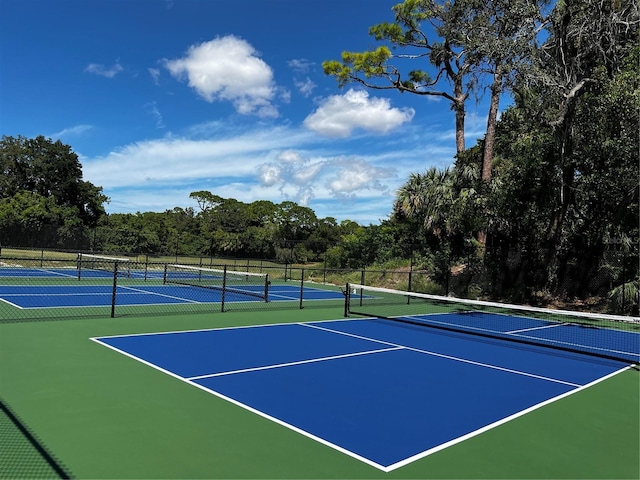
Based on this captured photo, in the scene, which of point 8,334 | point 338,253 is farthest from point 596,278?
point 8,334

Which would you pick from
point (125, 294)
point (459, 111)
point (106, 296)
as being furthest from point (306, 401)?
point (459, 111)

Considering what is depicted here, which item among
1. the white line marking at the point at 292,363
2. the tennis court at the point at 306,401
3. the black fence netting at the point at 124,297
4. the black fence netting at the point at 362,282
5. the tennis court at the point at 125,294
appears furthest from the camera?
the tennis court at the point at 125,294

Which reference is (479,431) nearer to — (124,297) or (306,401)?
(306,401)

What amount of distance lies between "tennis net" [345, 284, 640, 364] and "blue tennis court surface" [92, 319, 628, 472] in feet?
3.31

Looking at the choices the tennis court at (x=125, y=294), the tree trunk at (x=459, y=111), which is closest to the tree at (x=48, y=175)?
the tennis court at (x=125, y=294)

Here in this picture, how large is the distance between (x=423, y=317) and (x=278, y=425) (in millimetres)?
11280

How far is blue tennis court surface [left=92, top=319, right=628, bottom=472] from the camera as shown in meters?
5.26

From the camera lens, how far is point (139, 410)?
18.1 ft

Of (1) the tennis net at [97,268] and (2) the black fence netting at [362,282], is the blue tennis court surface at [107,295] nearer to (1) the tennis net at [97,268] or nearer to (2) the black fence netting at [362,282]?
(2) the black fence netting at [362,282]

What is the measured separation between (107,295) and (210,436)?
45.1 feet

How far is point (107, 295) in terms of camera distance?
56.2ft

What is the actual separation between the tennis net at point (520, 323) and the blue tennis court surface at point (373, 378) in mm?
1007

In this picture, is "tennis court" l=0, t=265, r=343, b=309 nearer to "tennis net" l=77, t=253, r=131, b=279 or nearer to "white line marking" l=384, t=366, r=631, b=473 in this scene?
"tennis net" l=77, t=253, r=131, b=279

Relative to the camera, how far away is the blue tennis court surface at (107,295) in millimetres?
14695
